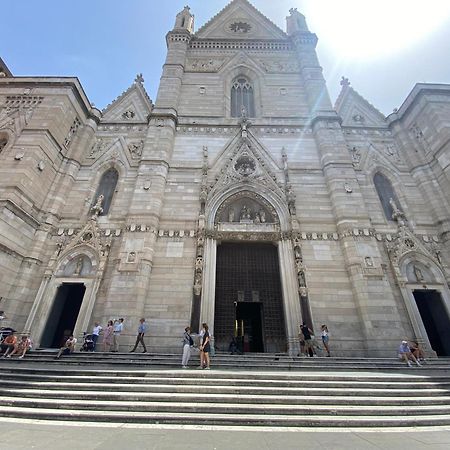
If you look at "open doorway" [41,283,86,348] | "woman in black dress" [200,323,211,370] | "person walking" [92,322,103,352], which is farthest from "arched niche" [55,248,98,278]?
"woman in black dress" [200,323,211,370]

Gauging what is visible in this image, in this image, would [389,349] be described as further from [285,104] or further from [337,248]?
[285,104]

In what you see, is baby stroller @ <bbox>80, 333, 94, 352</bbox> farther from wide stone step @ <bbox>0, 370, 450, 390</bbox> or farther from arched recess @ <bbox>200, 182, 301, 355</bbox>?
arched recess @ <bbox>200, 182, 301, 355</bbox>

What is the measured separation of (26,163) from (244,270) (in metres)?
12.1

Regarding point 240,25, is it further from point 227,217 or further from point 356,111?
point 227,217

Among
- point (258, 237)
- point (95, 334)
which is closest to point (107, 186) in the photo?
point (95, 334)

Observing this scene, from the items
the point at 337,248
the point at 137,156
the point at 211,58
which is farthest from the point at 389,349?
Answer: the point at 211,58

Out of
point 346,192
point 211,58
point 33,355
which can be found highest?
point 211,58

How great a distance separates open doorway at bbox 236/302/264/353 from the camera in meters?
12.1

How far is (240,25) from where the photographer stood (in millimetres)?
A: 24688

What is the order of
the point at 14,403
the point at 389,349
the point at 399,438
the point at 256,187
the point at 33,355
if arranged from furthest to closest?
the point at 256,187 < the point at 389,349 < the point at 33,355 < the point at 14,403 < the point at 399,438

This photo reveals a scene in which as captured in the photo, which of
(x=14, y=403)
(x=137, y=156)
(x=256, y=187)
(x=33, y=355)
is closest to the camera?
(x=14, y=403)

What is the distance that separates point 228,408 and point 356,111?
67.8 ft

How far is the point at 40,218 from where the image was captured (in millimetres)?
12953

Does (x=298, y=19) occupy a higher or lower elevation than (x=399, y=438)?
higher
